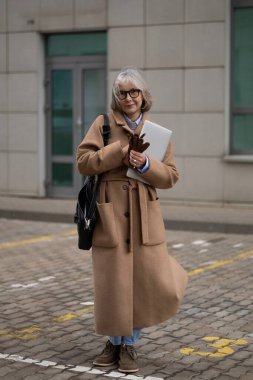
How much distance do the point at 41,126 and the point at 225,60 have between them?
12.5ft

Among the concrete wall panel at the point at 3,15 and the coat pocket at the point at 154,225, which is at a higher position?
the concrete wall panel at the point at 3,15

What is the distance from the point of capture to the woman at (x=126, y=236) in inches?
196

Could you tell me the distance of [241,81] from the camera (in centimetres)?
1401

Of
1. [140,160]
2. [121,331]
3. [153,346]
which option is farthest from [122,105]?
[153,346]

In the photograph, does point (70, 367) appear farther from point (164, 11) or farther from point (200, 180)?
point (164, 11)

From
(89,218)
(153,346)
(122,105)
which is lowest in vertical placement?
(153,346)

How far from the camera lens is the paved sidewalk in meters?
11.9

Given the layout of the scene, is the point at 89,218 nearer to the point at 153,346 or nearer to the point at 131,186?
the point at 131,186

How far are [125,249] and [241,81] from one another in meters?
9.47

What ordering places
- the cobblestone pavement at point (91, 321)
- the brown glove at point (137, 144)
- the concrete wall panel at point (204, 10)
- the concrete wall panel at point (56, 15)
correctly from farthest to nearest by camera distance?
1. the concrete wall panel at point (56, 15)
2. the concrete wall panel at point (204, 10)
3. the cobblestone pavement at point (91, 321)
4. the brown glove at point (137, 144)

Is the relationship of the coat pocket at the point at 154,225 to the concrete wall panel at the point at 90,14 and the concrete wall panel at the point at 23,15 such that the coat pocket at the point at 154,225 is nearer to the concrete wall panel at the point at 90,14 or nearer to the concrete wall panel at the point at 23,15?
the concrete wall panel at the point at 90,14

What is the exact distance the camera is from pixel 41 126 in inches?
610

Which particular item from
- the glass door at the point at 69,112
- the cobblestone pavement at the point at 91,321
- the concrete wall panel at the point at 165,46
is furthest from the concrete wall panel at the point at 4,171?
the cobblestone pavement at the point at 91,321

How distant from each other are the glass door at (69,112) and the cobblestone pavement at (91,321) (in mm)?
5166
